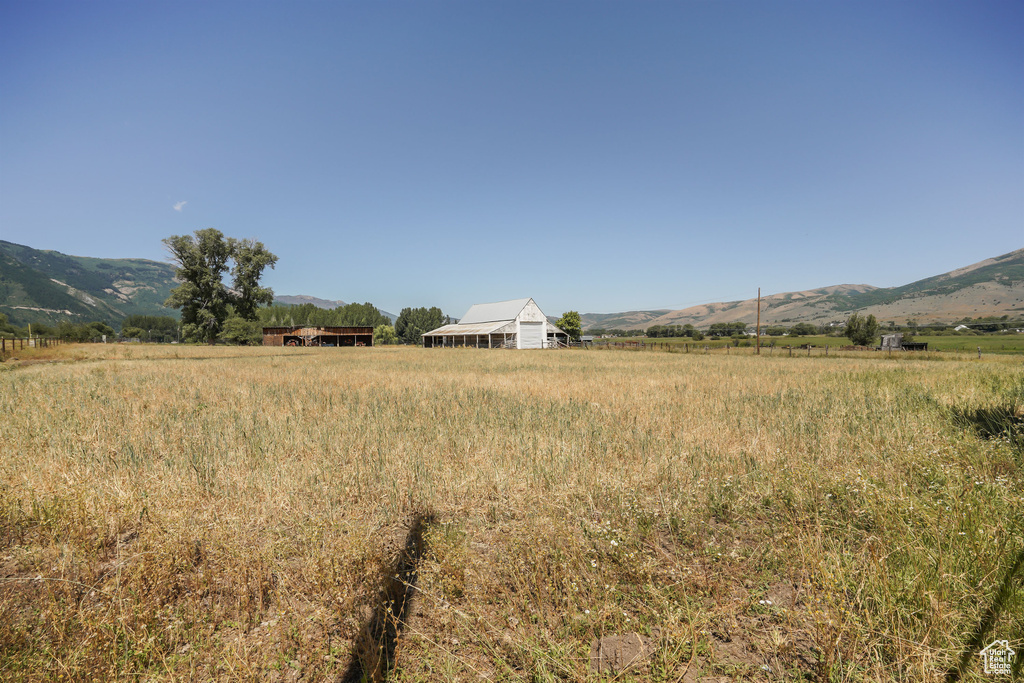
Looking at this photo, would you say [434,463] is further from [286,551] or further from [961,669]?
[961,669]

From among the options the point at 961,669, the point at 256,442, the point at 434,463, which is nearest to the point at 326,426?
the point at 256,442

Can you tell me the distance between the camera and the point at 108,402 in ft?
34.5

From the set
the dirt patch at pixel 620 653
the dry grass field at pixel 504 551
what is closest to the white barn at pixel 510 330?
the dry grass field at pixel 504 551

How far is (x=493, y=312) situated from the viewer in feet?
265

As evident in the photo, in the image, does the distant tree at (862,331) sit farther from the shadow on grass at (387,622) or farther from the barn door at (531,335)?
the shadow on grass at (387,622)

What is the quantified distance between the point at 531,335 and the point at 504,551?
67664 millimetres

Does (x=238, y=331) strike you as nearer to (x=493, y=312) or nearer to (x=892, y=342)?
(x=493, y=312)

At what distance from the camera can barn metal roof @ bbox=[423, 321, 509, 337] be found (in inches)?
A: 2788

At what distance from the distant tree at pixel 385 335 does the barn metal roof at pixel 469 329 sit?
89.9 feet

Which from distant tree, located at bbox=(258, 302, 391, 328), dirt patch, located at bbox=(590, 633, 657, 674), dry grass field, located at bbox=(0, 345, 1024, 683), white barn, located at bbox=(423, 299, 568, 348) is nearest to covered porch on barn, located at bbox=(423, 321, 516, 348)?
white barn, located at bbox=(423, 299, 568, 348)

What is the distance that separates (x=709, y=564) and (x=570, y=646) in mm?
1818

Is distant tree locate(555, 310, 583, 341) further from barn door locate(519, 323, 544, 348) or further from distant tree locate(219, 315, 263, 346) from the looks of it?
distant tree locate(219, 315, 263, 346)

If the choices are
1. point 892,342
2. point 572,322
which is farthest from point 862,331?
point 572,322

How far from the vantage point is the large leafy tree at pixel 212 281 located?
2559 inches
